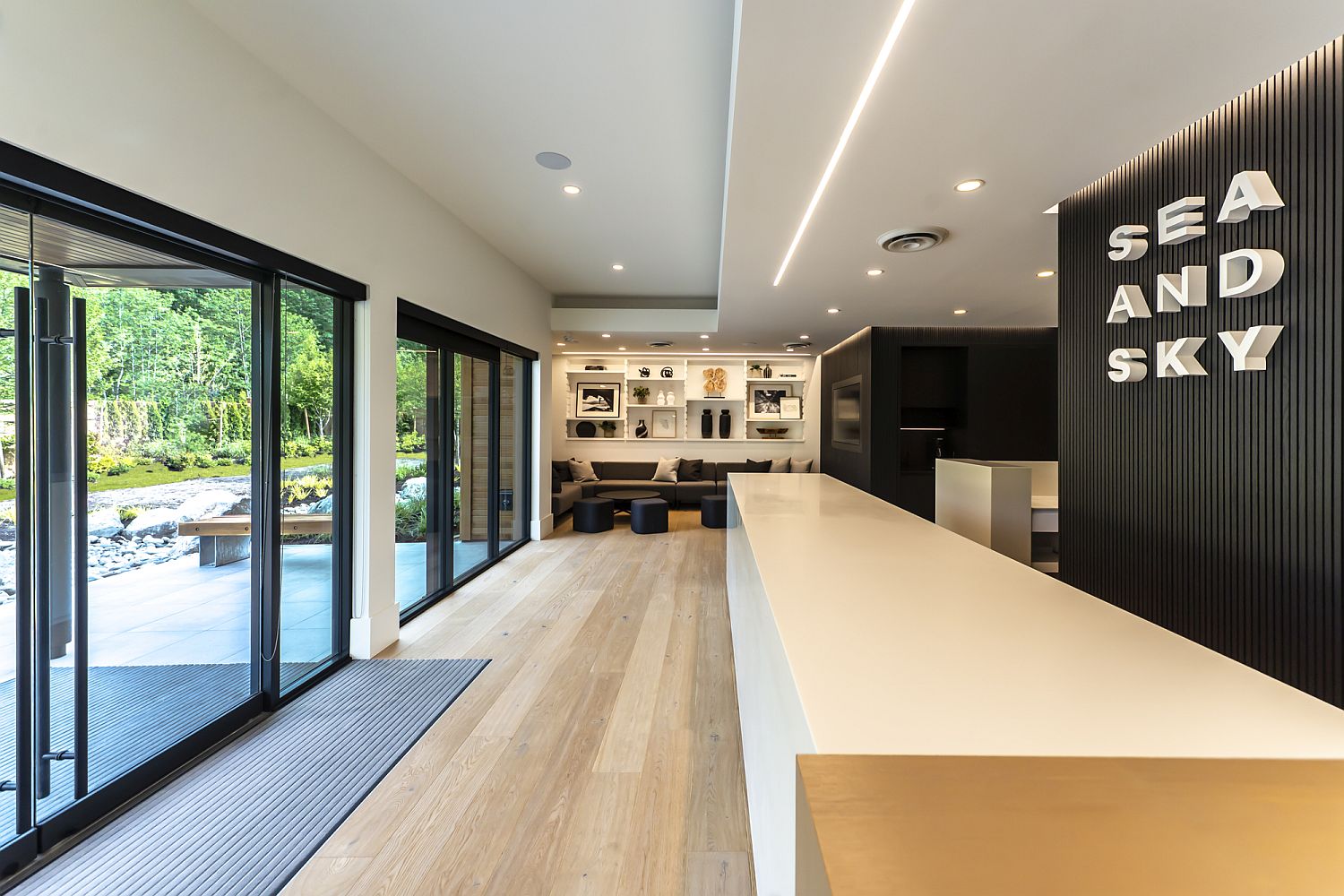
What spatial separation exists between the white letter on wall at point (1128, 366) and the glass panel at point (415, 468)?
12.3 ft

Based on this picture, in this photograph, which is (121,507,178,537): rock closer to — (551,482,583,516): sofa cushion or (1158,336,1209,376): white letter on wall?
(1158,336,1209,376): white letter on wall

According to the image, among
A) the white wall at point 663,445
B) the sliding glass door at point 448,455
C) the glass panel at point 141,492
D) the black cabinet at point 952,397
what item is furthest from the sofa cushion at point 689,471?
the glass panel at point 141,492

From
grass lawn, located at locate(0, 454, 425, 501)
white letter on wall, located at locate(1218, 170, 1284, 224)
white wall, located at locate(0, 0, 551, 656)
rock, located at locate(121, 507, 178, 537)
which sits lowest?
rock, located at locate(121, 507, 178, 537)

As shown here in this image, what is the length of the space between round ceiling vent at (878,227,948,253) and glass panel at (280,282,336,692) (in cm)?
308

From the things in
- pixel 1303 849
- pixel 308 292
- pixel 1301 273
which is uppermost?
pixel 308 292

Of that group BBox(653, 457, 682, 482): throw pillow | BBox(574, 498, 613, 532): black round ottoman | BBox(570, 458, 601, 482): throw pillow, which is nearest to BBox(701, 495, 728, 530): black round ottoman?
BBox(574, 498, 613, 532): black round ottoman

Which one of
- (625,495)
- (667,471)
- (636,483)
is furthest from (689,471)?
(625,495)

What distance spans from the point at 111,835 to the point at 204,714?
52 cm

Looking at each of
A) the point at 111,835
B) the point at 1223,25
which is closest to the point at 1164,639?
the point at 1223,25

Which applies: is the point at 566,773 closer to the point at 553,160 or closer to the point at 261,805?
the point at 261,805

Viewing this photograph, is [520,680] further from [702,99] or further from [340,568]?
[702,99]

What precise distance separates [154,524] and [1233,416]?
3835 mm

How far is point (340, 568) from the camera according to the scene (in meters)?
3.06

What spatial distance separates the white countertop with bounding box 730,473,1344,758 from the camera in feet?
2.25
